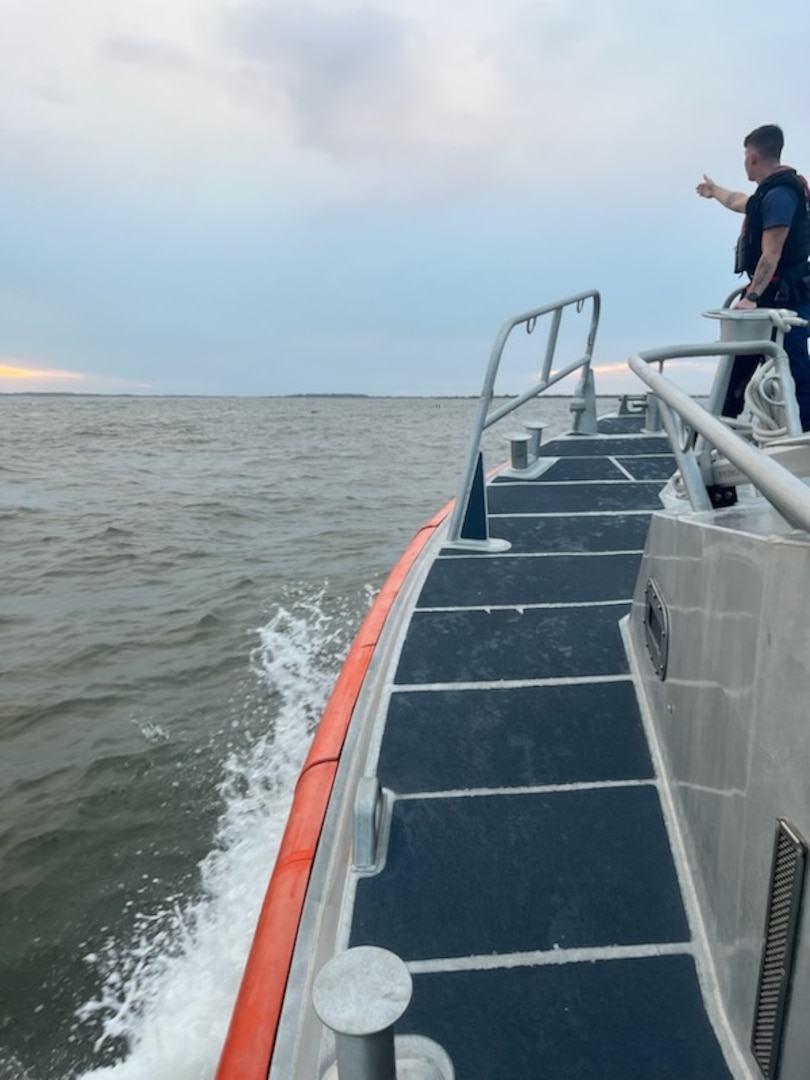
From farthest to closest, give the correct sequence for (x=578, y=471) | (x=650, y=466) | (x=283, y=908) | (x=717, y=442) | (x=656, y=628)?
(x=650, y=466) → (x=578, y=471) → (x=656, y=628) → (x=283, y=908) → (x=717, y=442)

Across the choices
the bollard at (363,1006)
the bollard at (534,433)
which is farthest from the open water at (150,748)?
the bollard at (534,433)

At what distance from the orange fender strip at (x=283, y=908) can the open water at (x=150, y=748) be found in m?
0.98

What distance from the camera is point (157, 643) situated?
6594 mm

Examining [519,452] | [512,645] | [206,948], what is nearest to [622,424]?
[519,452]

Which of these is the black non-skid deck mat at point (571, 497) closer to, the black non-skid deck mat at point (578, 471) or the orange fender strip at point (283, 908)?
the black non-skid deck mat at point (578, 471)

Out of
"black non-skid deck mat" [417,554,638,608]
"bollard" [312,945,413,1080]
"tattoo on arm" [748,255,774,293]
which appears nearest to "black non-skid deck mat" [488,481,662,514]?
"black non-skid deck mat" [417,554,638,608]

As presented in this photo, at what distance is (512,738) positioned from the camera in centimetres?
248

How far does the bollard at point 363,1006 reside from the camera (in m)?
0.99

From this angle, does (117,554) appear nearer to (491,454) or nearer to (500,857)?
(500,857)

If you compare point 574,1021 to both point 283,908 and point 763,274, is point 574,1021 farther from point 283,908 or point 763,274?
point 763,274

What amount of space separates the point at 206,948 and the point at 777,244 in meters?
4.37

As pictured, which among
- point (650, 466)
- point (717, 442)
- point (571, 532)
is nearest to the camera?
point (717, 442)

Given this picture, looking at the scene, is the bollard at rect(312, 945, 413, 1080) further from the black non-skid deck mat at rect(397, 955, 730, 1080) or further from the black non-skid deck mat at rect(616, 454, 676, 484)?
the black non-skid deck mat at rect(616, 454, 676, 484)

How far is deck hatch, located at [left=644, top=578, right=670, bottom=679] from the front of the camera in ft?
7.34
